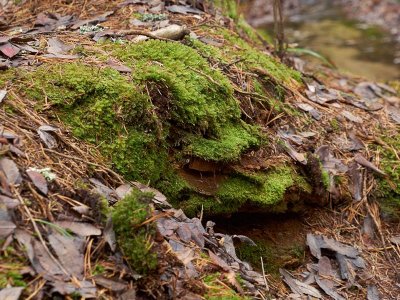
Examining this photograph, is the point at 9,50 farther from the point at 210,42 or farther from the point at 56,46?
the point at 210,42

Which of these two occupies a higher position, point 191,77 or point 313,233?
point 191,77

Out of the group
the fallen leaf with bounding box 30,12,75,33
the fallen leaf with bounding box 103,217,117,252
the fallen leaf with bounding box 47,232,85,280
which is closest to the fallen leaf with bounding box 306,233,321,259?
the fallen leaf with bounding box 103,217,117,252

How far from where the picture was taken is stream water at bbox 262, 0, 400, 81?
700cm

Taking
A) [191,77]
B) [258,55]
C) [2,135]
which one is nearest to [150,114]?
[191,77]

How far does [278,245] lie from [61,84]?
55.4 inches

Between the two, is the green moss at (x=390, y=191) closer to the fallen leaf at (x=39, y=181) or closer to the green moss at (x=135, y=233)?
the green moss at (x=135, y=233)

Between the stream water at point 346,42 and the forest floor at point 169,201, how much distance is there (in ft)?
8.86

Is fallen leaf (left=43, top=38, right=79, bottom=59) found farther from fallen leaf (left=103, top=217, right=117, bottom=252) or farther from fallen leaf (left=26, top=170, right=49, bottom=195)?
fallen leaf (left=103, top=217, right=117, bottom=252)

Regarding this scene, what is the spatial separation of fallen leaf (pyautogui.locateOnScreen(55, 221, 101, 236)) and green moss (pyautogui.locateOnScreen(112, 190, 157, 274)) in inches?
3.1

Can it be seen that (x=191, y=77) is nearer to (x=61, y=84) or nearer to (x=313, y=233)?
(x=61, y=84)

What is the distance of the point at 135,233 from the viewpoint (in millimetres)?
1840

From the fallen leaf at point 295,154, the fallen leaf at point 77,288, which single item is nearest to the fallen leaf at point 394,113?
the fallen leaf at point 295,154

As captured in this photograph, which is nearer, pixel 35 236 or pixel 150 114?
pixel 35 236

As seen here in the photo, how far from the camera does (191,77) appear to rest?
2.68 meters
